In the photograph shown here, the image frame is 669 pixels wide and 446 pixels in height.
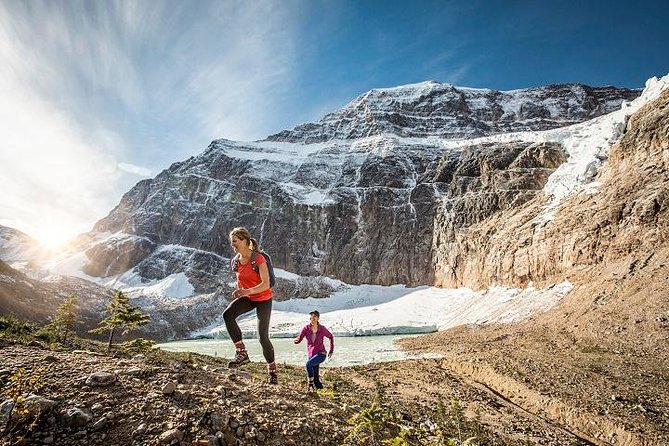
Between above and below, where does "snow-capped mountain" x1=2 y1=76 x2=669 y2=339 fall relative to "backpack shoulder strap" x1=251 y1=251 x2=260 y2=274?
above

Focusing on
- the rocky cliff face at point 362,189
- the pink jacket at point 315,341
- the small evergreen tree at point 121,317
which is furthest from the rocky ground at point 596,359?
the rocky cliff face at point 362,189

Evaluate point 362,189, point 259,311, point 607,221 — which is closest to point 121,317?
point 259,311

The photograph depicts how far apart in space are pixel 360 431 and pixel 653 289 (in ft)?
97.5

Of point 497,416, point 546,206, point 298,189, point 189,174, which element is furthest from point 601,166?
point 189,174

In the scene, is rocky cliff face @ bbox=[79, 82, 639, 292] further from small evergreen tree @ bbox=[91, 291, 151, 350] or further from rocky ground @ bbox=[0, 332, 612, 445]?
rocky ground @ bbox=[0, 332, 612, 445]

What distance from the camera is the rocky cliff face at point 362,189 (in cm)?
9338

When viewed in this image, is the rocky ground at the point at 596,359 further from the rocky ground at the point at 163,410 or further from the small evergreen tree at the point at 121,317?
the small evergreen tree at the point at 121,317

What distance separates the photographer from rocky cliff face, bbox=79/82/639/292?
93.4m

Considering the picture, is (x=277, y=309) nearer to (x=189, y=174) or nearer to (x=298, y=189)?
(x=298, y=189)

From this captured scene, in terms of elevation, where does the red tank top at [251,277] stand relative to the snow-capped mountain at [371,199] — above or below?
below

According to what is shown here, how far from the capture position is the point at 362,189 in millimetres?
116500

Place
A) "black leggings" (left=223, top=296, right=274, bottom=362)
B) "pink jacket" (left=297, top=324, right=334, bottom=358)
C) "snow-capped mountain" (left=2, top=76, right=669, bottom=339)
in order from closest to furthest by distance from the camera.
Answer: "black leggings" (left=223, top=296, right=274, bottom=362), "pink jacket" (left=297, top=324, right=334, bottom=358), "snow-capped mountain" (left=2, top=76, right=669, bottom=339)

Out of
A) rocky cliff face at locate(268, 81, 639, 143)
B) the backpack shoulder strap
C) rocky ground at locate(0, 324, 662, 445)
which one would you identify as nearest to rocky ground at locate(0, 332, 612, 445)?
rocky ground at locate(0, 324, 662, 445)

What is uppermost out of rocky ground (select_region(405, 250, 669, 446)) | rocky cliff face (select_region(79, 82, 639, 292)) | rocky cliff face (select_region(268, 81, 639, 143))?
rocky cliff face (select_region(268, 81, 639, 143))
